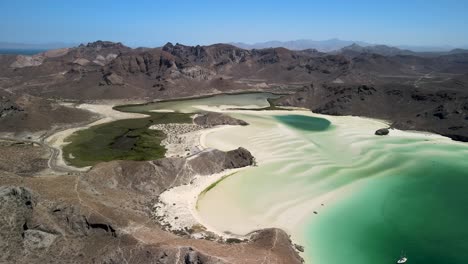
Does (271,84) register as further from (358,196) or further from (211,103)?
(358,196)

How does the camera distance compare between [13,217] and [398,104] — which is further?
[398,104]

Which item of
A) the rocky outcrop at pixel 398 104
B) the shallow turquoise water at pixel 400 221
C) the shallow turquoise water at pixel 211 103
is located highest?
the rocky outcrop at pixel 398 104

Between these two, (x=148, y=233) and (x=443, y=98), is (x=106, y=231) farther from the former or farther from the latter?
(x=443, y=98)

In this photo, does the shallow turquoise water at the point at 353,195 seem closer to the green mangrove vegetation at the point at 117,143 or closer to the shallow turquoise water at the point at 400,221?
the shallow turquoise water at the point at 400,221

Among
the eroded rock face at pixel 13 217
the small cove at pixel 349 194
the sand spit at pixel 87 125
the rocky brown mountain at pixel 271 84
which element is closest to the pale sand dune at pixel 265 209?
the small cove at pixel 349 194

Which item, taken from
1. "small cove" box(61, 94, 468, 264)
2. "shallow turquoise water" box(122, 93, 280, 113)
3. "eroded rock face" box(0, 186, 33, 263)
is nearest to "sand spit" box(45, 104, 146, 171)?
"shallow turquoise water" box(122, 93, 280, 113)

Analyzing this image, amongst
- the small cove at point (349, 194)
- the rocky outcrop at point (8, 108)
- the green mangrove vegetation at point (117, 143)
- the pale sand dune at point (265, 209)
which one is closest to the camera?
the small cove at point (349, 194)

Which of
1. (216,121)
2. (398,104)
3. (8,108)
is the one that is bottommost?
(216,121)

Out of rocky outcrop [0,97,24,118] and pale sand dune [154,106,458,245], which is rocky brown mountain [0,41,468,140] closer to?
rocky outcrop [0,97,24,118]

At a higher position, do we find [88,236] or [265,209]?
[88,236]

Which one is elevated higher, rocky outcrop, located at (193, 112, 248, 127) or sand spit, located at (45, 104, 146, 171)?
rocky outcrop, located at (193, 112, 248, 127)

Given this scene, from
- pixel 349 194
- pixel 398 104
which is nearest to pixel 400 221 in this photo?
pixel 349 194
